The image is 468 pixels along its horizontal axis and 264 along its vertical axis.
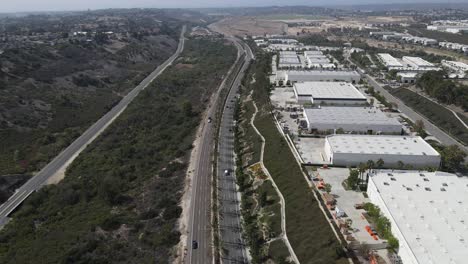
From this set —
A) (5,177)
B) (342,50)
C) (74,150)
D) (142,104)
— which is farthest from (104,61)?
(342,50)

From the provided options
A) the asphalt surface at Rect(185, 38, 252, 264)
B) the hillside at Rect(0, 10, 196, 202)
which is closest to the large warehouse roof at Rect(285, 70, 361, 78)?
the asphalt surface at Rect(185, 38, 252, 264)

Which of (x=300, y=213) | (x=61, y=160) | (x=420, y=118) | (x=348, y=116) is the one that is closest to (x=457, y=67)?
(x=420, y=118)

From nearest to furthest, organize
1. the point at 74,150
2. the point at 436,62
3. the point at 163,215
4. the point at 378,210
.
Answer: the point at 378,210 < the point at 163,215 < the point at 74,150 < the point at 436,62

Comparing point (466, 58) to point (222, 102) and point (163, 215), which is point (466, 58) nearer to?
point (222, 102)

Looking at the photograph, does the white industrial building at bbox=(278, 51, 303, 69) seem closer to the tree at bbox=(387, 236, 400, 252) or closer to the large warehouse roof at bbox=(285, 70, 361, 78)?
the large warehouse roof at bbox=(285, 70, 361, 78)

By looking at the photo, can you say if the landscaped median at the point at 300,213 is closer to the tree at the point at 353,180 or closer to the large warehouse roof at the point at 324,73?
the tree at the point at 353,180

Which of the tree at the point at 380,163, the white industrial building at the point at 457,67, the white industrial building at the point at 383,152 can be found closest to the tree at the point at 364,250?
the tree at the point at 380,163
